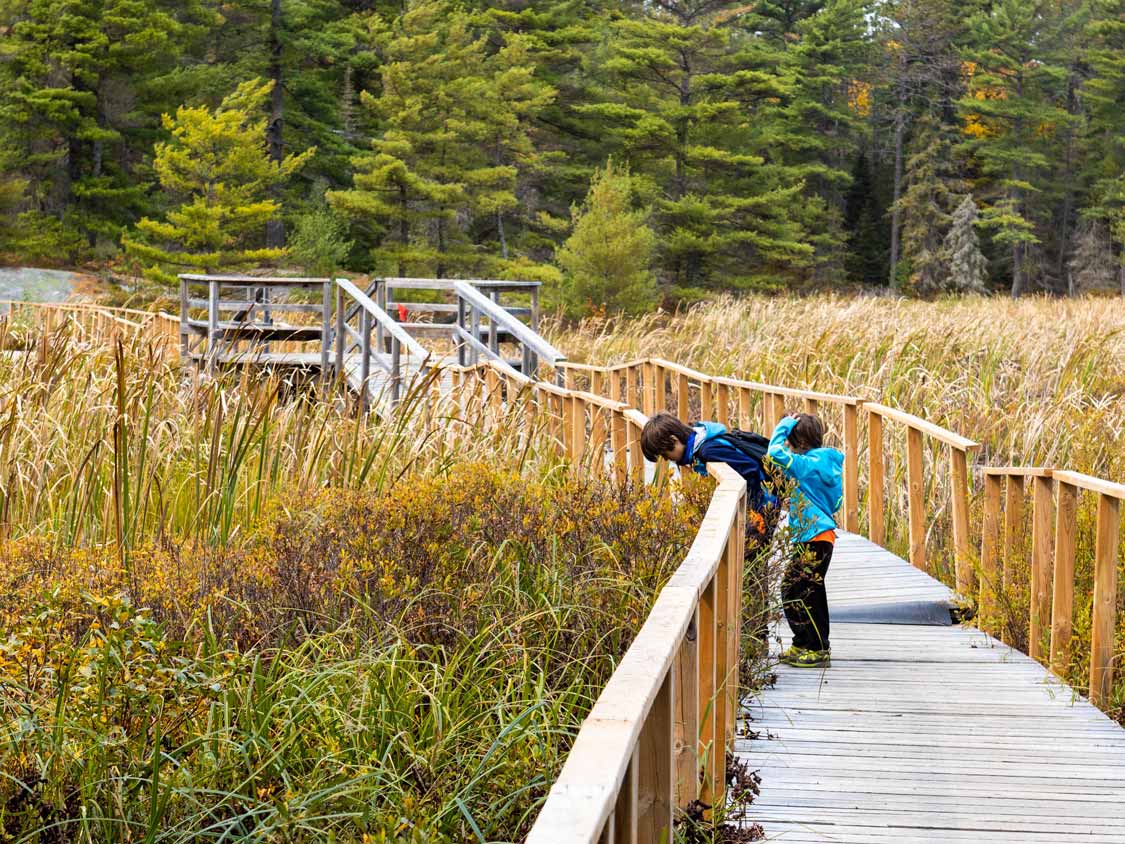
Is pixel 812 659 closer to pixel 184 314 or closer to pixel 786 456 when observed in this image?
pixel 786 456

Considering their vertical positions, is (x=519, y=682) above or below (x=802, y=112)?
below

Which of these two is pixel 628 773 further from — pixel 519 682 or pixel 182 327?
pixel 182 327

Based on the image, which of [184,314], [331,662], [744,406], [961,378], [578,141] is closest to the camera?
[331,662]

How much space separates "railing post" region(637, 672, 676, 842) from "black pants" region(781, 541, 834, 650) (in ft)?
9.28

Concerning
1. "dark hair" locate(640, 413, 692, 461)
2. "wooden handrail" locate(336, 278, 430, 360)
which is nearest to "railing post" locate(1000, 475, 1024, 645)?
"dark hair" locate(640, 413, 692, 461)

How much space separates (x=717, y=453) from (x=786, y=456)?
0.28m

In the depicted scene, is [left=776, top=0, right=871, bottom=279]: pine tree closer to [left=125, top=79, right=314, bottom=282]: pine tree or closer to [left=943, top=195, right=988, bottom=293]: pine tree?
[left=943, top=195, right=988, bottom=293]: pine tree

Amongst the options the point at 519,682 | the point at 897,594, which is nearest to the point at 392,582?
the point at 519,682

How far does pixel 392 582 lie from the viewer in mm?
3719

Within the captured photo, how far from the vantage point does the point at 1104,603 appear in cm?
464

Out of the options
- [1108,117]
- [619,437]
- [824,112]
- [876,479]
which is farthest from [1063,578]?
[1108,117]

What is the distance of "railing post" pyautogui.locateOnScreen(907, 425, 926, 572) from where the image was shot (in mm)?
6852

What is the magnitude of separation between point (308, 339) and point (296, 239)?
→ 21.7m

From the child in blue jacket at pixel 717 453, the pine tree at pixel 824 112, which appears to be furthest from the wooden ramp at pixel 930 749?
the pine tree at pixel 824 112
